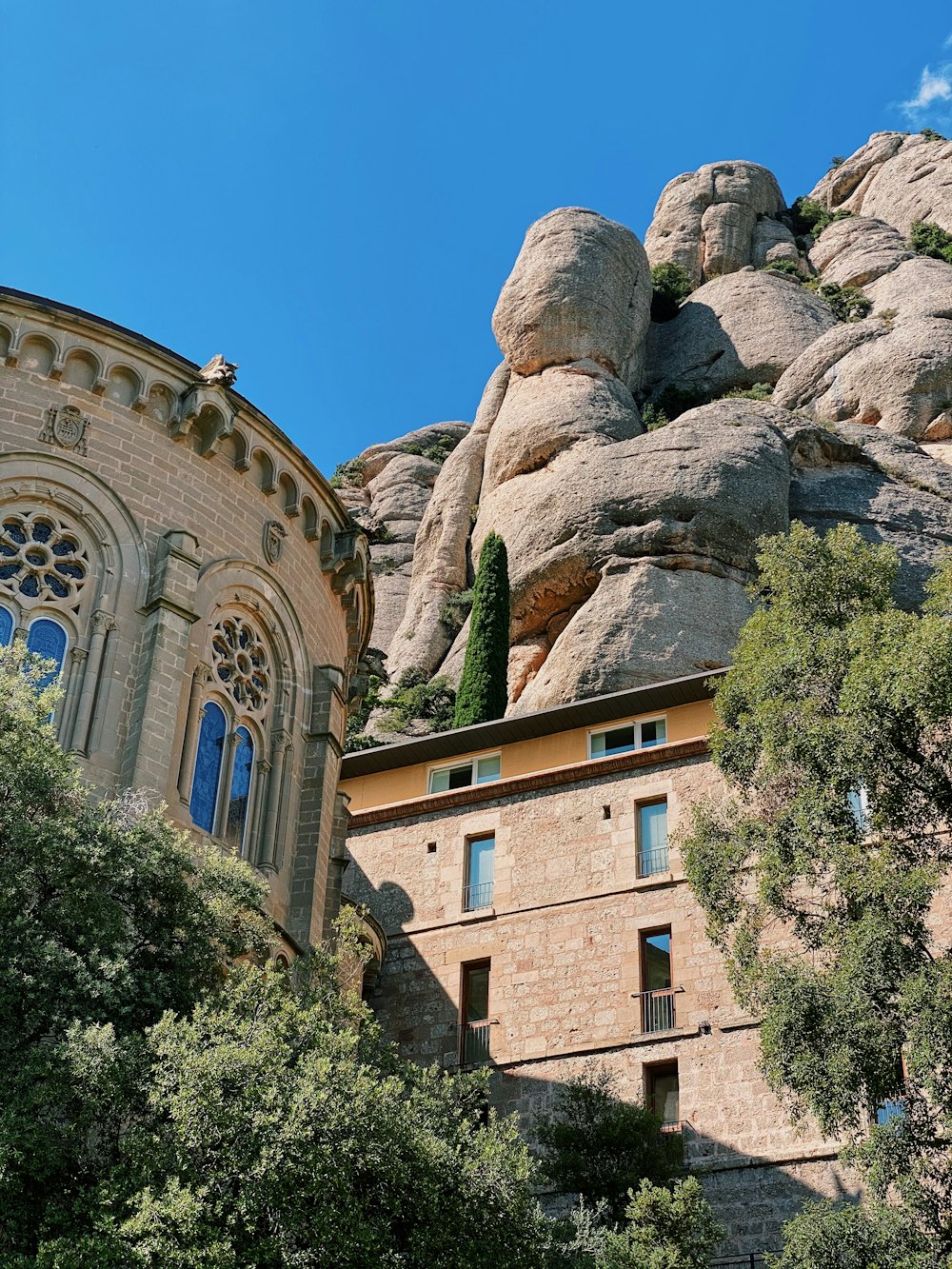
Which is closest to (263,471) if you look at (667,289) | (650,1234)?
(650,1234)

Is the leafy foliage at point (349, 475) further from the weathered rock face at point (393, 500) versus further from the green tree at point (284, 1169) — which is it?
the green tree at point (284, 1169)

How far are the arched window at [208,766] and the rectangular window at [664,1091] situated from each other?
33.3ft

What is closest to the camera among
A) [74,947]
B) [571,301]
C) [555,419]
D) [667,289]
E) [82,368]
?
[74,947]

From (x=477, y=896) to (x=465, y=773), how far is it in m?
3.31

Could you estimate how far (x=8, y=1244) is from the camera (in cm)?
1390

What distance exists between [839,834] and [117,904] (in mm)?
7878

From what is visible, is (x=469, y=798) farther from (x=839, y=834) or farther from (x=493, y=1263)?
(x=493, y=1263)

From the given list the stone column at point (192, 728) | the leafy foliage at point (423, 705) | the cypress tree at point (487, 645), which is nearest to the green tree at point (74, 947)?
the stone column at point (192, 728)

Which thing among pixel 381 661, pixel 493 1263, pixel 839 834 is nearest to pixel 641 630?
pixel 381 661

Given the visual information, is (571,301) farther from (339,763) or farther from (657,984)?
(339,763)

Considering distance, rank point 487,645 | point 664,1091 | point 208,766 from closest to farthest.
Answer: point 208,766 → point 664,1091 → point 487,645

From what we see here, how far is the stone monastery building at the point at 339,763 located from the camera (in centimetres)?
2259

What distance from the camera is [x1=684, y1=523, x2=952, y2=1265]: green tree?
56.8 ft

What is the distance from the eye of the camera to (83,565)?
74.7 ft
